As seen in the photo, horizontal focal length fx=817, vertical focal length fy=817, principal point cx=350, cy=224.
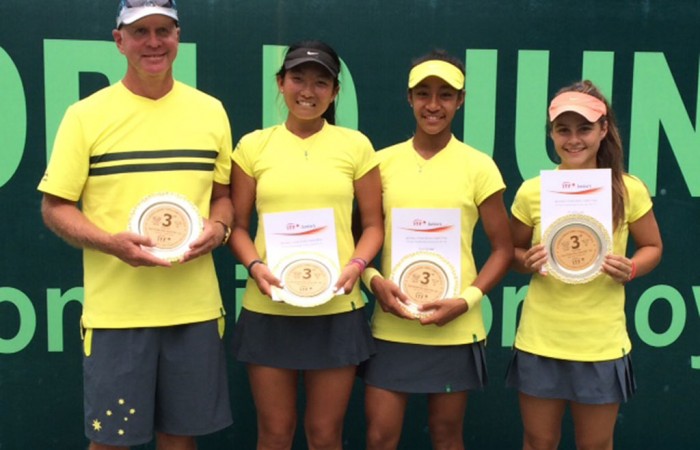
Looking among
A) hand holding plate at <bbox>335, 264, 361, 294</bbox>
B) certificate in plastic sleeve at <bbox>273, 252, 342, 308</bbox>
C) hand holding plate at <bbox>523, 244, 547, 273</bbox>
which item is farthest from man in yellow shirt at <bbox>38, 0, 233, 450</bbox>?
hand holding plate at <bbox>523, 244, 547, 273</bbox>

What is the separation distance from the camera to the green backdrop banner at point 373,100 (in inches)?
138

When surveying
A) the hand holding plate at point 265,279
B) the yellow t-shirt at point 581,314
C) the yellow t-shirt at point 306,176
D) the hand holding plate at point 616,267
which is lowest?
the yellow t-shirt at point 581,314

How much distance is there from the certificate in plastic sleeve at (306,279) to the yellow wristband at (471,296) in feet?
1.49

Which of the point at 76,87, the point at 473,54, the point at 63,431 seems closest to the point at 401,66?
the point at 473,54

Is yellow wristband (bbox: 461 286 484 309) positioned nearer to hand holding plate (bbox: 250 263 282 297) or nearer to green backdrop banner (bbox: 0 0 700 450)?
hand holding plate (bbox: 250 263 282 297)

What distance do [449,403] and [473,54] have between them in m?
1.58

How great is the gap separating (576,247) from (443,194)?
48cm

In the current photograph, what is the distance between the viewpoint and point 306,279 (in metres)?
2.76

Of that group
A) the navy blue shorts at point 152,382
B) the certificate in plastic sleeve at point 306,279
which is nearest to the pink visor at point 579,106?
the certificate in plastic sleeve at point 306,279

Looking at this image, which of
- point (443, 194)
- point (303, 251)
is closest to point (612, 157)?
point (443, 194)

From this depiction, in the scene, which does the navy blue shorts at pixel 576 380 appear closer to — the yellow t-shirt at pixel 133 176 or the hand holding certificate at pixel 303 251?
the hand holding certificate at pixel 303 251

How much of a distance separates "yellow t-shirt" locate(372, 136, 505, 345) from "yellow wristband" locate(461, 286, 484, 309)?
0.12 feet

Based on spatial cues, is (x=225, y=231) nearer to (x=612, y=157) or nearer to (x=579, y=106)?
(x=579, y=106)

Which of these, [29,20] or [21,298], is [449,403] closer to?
[21,298]
